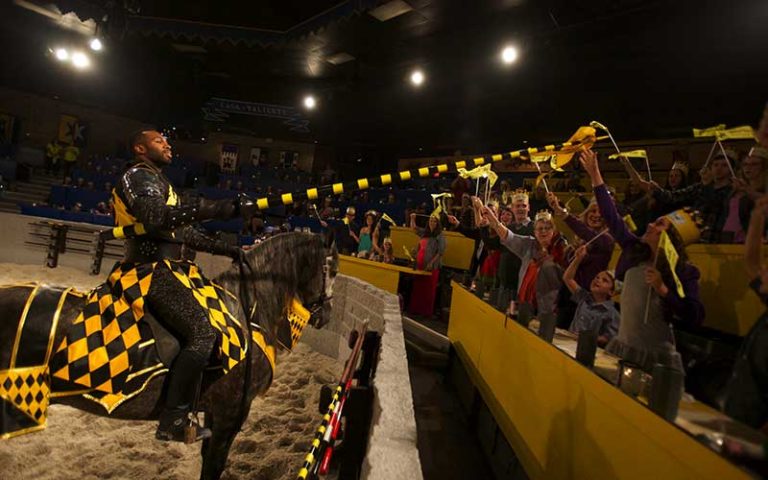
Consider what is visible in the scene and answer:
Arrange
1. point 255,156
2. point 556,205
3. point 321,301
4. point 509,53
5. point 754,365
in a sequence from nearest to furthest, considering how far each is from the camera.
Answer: point 754,365, point 321,301, point 556,205, point 509,53, point 255,156

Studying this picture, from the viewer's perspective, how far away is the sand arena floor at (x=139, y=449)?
2672 mm

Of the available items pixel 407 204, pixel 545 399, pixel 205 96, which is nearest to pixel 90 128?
Answer: pixel 205 96

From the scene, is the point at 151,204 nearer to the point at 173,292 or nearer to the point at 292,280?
the point at 173,292

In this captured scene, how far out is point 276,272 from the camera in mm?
2906

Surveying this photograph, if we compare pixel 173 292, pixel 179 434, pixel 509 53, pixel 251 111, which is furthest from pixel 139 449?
pixel 251 111

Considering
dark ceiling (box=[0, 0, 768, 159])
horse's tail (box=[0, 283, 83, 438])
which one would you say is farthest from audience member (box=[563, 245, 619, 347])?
dark ceiling (box=[0, 0, 768, 159])

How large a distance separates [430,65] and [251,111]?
948 centimetres

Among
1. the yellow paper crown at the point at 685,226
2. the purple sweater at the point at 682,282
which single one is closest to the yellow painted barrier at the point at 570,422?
the purple sweater at the point at 682,282

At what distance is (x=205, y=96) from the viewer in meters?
16.3

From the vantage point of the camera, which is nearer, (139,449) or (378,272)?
(139,449)

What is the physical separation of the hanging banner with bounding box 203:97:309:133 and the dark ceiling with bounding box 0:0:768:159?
31 centimetres

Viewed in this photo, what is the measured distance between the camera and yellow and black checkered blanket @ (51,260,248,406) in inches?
80.7

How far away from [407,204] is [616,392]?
9.72m

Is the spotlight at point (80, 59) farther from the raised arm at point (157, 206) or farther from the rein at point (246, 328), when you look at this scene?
the rein at point (246, 328)
